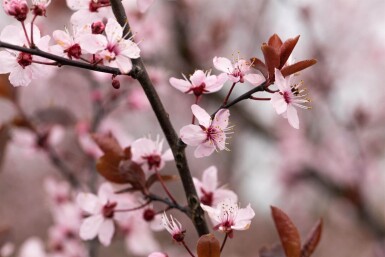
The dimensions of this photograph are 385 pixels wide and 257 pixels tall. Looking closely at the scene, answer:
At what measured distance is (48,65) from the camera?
3.18 feet

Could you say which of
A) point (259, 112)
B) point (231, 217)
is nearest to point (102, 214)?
point (231, 217)

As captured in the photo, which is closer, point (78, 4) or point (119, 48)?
point (119, 48)

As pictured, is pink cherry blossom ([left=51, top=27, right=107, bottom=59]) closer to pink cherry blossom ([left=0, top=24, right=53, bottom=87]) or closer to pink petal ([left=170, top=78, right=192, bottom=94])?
pink cherry blossom ([left=0, top=24, right=53, bottom=87])

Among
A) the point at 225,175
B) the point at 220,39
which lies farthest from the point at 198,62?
the point at 225,175

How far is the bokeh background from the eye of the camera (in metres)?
2.07

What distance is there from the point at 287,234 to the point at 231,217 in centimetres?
19

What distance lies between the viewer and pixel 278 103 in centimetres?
93

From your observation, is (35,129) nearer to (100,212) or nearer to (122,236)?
(122,236)

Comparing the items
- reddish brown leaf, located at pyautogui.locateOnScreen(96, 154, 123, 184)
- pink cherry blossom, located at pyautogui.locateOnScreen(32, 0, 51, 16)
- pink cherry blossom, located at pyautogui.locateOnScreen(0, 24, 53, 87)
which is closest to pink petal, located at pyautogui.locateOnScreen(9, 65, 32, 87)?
pink cherry blossom, located at pyautogui.locateOnScreen(0, 24, 53, 87)

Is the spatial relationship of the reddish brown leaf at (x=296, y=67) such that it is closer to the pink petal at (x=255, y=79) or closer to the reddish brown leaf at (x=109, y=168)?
the pink petal at (x=255, y=79)

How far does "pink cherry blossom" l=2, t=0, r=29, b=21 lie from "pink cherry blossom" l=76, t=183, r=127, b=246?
40 centimetres

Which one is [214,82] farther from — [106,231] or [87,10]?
[106,231]

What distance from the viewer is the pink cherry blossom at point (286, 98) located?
0.93 m

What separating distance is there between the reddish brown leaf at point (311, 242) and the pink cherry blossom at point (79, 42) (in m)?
0.56
